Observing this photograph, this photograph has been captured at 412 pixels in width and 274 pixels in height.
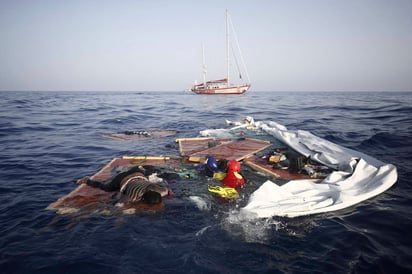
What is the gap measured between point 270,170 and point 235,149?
2.93 m

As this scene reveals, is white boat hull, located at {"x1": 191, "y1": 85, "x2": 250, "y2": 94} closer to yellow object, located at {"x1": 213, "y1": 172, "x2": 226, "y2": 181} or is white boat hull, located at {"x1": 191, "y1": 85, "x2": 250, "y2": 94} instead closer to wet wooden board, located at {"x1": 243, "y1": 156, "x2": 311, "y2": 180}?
wet wooden board, located at {"x1": 243, "y1": 156, "x2": 311, "y2": 180}

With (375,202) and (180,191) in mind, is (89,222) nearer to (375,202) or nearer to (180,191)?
(180,191)

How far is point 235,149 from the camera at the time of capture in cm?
1062

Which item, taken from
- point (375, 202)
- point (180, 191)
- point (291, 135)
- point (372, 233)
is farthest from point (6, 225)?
point (291, 135)

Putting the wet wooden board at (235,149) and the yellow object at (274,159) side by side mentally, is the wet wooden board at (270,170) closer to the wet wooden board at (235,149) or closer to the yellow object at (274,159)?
the yellow object at (274,159)

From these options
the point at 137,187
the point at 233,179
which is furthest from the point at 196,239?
the point at 233,179

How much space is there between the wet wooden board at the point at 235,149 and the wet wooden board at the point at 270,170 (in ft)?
1.99

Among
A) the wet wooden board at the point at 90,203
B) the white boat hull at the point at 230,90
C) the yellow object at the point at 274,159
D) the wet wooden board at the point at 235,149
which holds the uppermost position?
the white boat hull at the point at 230,90

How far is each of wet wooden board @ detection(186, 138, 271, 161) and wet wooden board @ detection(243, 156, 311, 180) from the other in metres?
0.61

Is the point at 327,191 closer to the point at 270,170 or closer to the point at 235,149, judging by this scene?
the point at 270,170

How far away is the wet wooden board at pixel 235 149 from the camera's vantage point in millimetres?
9599

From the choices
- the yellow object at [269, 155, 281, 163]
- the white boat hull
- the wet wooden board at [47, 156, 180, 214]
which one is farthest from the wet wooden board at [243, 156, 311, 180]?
the white boat hull

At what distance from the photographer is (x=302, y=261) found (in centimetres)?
383

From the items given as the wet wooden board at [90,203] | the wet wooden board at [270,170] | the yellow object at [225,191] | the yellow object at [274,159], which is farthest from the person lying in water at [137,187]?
the yellow object at [274,159]
